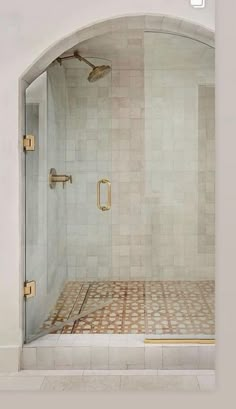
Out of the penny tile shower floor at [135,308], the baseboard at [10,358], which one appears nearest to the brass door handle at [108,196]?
the penny tile shower floor at [135,308]

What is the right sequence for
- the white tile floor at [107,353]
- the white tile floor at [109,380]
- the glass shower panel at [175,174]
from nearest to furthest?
the white tile floor at [109,380] → the white tile floor at [107,353] → the glass shower panel at [175,174]

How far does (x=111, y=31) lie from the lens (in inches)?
67.5

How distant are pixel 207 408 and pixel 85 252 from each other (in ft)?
2.96

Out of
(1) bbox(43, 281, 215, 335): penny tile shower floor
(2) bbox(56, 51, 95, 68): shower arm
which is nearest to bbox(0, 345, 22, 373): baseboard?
(1) bbox(43, 281, 215, 335): penny tile shower floor

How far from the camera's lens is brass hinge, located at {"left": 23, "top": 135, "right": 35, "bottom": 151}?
1648 millimetres

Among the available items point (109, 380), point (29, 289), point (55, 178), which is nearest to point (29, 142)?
point (55, 178)

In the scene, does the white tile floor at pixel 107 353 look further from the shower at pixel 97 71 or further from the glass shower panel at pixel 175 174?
the shower at pixel 97 71

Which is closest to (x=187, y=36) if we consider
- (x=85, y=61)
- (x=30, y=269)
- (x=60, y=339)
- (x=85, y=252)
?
(x=85, y=61)

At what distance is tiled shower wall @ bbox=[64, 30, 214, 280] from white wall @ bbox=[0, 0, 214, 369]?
0.17 metres

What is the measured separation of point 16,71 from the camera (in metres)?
1.53

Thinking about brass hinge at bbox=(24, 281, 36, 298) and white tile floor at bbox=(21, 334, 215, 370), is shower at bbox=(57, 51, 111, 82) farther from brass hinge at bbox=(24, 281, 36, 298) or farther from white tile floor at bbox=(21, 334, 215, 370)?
white tile floor at bbox=(21, 334, 215, 370)

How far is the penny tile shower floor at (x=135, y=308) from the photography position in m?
1.69

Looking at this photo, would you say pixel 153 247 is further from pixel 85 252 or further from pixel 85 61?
pixel 85 61

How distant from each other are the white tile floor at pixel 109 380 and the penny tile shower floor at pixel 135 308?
28 cm
